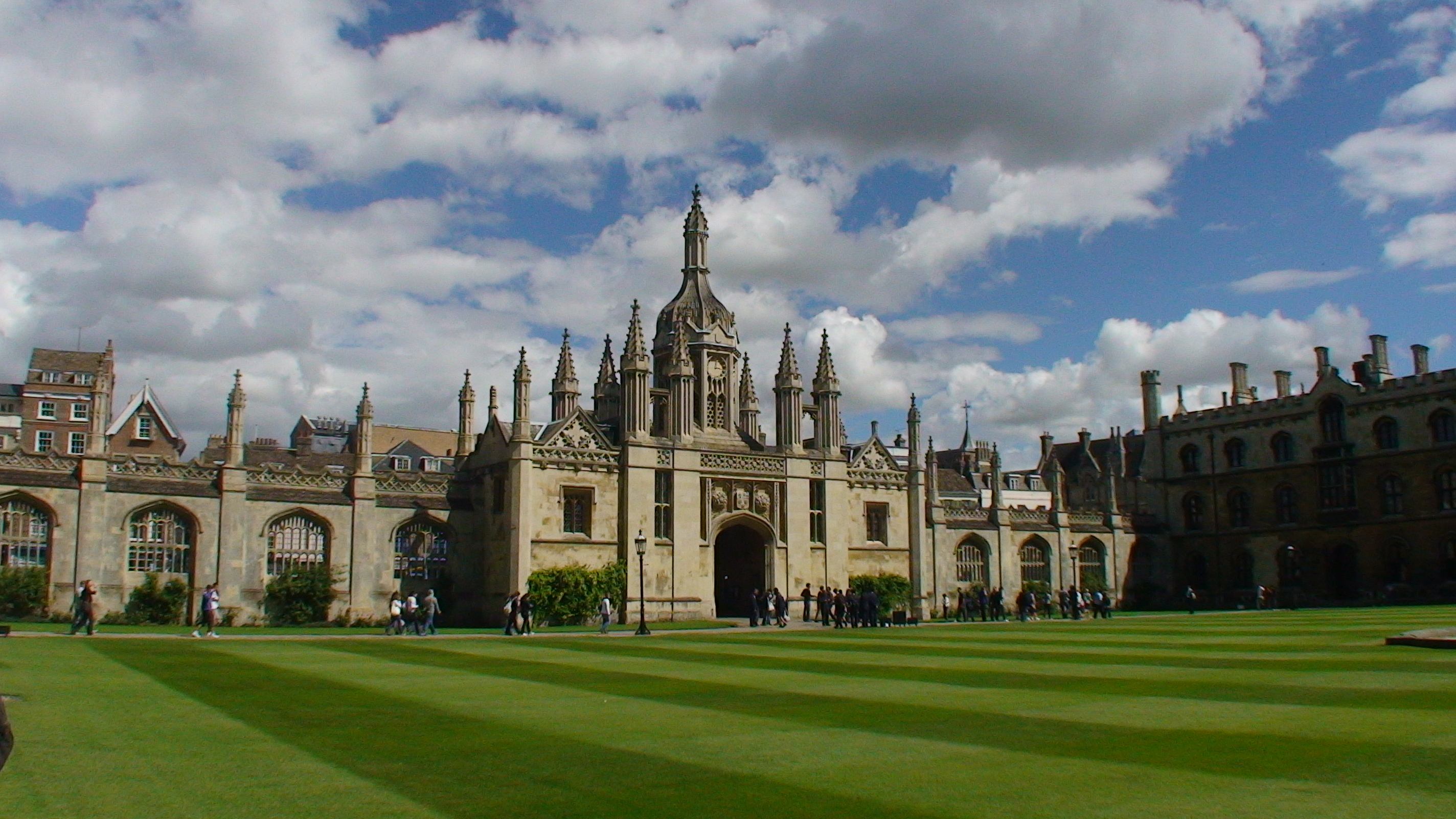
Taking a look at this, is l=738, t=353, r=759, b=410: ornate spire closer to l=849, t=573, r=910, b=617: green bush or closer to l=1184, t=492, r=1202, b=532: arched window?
l=849, t=573, r=910, b=617: green bush

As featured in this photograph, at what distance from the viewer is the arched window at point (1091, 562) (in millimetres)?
59031

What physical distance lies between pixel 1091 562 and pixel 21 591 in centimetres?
4803

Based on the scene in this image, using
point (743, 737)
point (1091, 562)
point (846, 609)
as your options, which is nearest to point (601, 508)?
point (846, 609)

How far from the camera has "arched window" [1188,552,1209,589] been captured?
202 feet

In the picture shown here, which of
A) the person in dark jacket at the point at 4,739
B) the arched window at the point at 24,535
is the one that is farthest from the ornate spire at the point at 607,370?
the person in dark jacket at the point at 4,739

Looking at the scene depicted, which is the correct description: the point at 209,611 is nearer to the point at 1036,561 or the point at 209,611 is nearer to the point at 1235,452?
the point at 1036,561

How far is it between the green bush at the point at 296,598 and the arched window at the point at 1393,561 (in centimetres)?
4691

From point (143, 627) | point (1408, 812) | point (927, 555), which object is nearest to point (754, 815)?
point (1408, 812)

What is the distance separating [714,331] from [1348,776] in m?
43.0

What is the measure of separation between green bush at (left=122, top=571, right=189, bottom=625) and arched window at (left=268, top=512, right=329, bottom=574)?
3309 millimetres

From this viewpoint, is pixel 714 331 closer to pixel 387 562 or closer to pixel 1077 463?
pixel 387 562

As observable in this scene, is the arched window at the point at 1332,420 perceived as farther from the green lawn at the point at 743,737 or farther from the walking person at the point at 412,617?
the walking person at the point at 412,617

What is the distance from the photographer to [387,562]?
42.1 meters

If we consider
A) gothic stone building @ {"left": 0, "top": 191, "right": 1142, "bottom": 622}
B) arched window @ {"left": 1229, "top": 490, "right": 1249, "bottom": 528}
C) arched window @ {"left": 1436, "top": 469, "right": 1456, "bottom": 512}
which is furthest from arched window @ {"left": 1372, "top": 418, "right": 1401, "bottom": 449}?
gothic stone building @ {"left": 0, "top": 191, "right": 1142, "bottom": 622}
